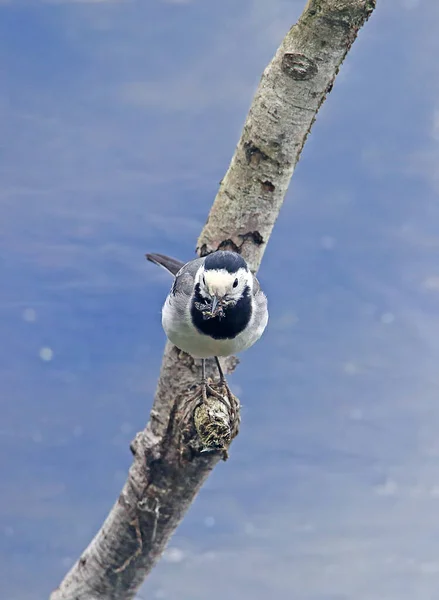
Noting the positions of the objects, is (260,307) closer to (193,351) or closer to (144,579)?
(193,351)

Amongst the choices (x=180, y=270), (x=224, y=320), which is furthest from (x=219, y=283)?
(x=180, y=270)

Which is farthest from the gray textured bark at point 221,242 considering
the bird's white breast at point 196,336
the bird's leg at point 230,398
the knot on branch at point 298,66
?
the bird's white breast at point 196,336

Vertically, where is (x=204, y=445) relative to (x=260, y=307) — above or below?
below

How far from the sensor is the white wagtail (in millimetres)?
2930

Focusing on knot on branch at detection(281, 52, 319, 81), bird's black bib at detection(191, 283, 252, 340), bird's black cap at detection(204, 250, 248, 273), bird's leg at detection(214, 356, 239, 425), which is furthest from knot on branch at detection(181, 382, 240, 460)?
knot on branch at detection(281, 52, 319, 81)

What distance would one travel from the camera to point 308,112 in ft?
10.4

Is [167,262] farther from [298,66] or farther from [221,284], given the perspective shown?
[298,66]

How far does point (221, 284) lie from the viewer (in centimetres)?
291

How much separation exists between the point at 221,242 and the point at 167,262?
274 mm

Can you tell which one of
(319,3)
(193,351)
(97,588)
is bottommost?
(97,588)

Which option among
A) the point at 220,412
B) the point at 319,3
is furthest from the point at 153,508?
the point at 319,3

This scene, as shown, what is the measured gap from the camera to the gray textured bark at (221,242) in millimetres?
3021

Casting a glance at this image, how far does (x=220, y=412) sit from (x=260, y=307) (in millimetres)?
481

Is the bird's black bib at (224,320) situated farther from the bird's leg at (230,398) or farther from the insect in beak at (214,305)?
the bird's leg at (230,398)
